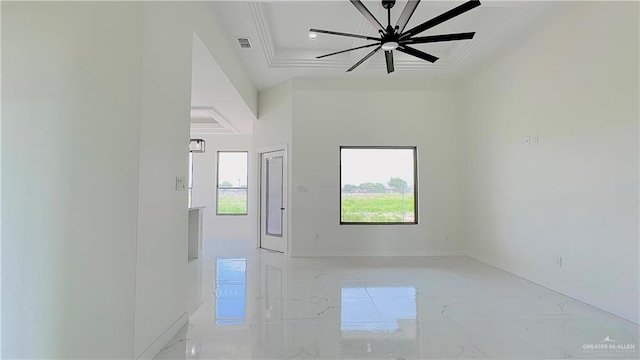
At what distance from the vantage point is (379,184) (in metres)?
6.12

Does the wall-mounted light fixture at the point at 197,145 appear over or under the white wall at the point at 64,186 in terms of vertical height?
over

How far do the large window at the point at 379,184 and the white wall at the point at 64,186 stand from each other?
4.43 meters

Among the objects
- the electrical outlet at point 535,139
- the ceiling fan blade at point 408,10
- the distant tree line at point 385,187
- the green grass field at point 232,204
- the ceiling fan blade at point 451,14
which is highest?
the ceiling fan blade at point 408,10

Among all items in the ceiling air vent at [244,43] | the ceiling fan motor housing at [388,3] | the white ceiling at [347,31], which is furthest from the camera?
the ceiling air vent at [244,43]

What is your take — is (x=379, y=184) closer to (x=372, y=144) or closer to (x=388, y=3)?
(x=372, y=144)

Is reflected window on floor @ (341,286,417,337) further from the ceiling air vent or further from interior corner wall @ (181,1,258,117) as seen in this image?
the ceiling air vent

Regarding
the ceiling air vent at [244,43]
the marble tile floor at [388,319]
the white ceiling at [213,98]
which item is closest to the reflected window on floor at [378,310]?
the marble tile floor at [388,319]

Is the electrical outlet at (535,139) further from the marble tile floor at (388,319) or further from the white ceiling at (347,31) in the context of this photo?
the marble tile floor at (388,319)

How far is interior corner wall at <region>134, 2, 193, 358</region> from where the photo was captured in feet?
6.82

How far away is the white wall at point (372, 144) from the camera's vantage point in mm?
5859

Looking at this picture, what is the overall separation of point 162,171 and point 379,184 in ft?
14.7

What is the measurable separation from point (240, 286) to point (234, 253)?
89.7 inches

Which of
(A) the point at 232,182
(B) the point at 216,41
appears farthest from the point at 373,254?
(A) the point at 232,182

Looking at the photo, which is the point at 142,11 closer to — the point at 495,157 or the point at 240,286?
the point at 240,286
